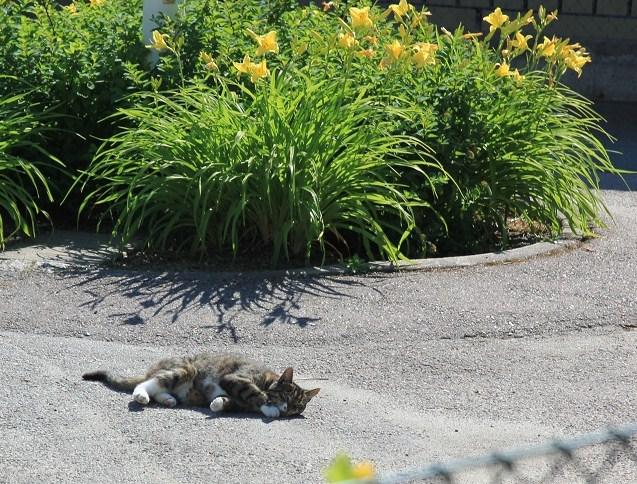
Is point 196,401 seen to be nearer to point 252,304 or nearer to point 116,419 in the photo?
point 116,419

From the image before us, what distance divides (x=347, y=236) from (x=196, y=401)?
9.06 ft

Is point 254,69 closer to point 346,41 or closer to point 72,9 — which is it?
point 346,41

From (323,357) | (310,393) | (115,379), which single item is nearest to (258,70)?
(323,357)

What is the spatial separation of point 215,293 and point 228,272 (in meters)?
0.39

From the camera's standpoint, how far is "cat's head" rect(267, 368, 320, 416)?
16.9 ft

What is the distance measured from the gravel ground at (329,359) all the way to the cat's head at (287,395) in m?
0.06

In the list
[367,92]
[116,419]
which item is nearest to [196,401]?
[116,419]

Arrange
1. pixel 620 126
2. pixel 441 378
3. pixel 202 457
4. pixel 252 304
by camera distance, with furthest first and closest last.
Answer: pixel 620 126
pixel 252 304
pixel 441 378
pixel 202 457

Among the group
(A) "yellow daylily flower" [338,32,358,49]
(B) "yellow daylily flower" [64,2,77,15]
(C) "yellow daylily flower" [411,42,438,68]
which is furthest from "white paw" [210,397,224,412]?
(B) "yellow daylily flower" [64,2,77,15]

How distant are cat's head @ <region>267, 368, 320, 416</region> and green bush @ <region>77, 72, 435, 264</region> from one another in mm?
2061

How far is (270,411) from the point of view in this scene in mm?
5129

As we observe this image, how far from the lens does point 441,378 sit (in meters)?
5.81

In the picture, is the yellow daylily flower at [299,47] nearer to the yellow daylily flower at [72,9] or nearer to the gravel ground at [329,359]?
the gravel ground at [329,359]

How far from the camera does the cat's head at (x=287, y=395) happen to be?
5148 millimetres
